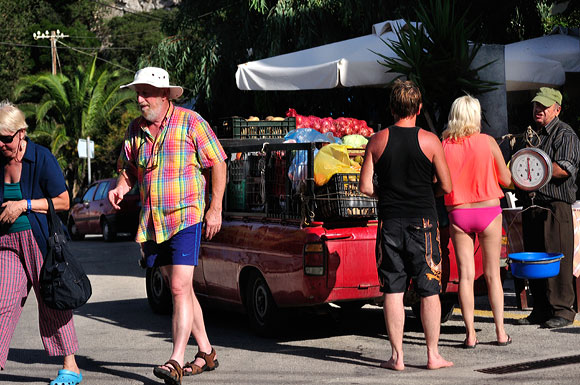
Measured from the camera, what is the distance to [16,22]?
51.4m

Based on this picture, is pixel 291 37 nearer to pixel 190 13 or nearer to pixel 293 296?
pixel 190 13

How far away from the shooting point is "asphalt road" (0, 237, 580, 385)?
6223mm

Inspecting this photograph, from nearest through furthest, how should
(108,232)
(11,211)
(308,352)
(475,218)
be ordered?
(11,211) < (475,218) < (308,352) < (108,232)

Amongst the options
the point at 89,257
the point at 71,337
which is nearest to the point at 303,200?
the point at 71,337

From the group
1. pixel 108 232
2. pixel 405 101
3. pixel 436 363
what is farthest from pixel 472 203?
pixel 108 232

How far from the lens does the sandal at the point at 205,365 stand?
6512 millimetres

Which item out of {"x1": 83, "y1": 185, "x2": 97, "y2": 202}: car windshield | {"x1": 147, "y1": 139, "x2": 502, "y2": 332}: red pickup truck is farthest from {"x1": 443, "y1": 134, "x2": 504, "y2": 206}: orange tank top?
{"x1": 83, "y1": 185, "x2": 97, "y2": 202}: car windshield

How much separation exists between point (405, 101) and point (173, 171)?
1682 mm

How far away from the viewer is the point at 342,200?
23.8 feet

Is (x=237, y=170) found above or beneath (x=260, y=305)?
above

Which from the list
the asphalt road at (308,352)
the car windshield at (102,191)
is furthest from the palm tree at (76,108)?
the asphalt road at (308,352)

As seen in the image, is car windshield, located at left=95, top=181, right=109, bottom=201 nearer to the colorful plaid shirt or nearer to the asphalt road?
the asphalt road

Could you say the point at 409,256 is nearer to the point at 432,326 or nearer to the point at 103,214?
the point at 432,326

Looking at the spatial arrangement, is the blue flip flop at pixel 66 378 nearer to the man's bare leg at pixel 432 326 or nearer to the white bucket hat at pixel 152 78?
the white bucket hat at pixel 152 78
